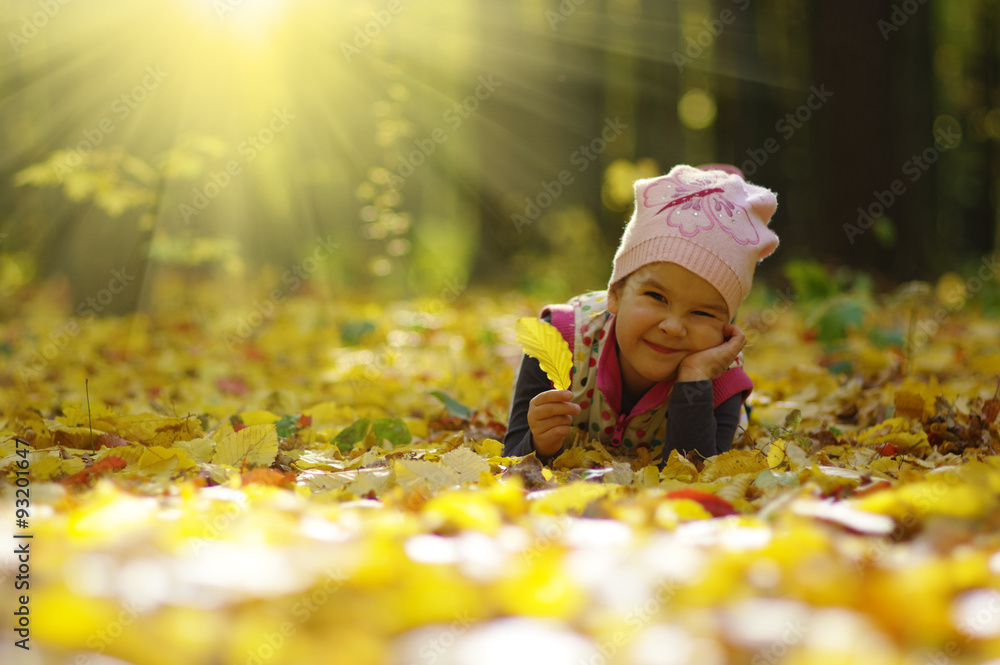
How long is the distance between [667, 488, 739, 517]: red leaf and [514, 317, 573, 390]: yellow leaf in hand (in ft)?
1.88

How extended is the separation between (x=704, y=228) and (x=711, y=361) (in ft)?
1.16

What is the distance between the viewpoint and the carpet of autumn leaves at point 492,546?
2.73 ft

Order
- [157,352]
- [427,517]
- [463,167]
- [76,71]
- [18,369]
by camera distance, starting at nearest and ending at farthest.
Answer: [427,517] → [18,369] → [157,352] → [76,71] → [463,167]

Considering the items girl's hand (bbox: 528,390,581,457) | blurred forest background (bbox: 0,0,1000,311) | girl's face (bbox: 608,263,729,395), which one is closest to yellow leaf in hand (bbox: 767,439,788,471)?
girl's face (bbox: 608,263,729,395)

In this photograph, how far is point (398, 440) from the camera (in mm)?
2285

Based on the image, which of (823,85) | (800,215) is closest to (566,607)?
(823,85)

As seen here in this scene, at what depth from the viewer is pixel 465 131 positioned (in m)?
17.1

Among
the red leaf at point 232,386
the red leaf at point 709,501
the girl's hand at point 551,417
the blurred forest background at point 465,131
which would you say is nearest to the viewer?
the red leaf at point 709,501

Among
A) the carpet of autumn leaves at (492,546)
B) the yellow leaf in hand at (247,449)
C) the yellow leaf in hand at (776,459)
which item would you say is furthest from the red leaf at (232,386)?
the yellow leaf in hand at (776,459)

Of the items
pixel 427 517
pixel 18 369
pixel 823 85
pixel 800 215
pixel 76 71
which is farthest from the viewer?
pixel 800 215

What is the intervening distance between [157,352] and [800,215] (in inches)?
486

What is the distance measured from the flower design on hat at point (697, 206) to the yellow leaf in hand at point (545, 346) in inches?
17.0

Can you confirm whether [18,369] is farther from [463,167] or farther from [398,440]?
[463,167]

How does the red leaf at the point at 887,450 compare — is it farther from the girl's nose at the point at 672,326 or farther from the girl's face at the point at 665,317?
the girl's nose at the point at 672,326
